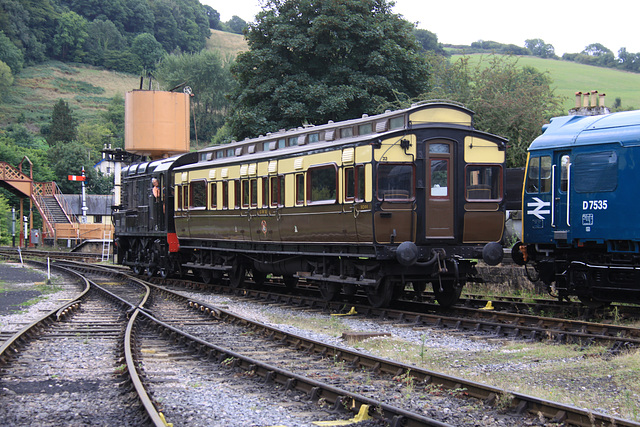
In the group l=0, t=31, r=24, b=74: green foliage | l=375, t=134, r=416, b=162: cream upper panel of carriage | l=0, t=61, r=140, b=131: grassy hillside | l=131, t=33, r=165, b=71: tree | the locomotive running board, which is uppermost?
→ l=131, t=33, r=165, b=71: tree

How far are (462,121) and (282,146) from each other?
16.7ft

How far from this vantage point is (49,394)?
7.60m

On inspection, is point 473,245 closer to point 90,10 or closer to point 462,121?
point 462,121

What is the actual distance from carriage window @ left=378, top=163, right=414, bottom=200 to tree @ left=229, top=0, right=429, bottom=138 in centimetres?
1545

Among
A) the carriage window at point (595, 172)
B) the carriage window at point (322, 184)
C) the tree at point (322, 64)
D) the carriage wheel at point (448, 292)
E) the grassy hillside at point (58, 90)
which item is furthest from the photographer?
the grassy hillside at point (58, 90)

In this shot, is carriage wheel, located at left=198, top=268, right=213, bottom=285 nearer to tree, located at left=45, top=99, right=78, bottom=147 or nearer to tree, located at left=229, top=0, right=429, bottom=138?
tree, located at left=229, top=0, right=429, bottom=138

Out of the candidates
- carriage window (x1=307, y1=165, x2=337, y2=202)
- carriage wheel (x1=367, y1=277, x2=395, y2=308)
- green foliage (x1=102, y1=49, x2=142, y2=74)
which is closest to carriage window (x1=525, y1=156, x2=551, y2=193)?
carriage wheel (x1=367, y1=277, x2=395, y2=308)

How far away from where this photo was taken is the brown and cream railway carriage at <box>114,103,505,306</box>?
13.0m

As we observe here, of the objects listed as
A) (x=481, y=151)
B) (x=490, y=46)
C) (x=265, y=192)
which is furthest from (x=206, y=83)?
(x=481, y=151)

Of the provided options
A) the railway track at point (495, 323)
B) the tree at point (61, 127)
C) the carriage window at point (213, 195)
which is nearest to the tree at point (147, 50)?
the tree at point (61, 127)

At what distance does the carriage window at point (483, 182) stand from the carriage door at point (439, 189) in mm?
443

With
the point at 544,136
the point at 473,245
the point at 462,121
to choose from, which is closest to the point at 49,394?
the point at 473,245

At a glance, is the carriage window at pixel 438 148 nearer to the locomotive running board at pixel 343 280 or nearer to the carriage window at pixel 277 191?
the locomotive running board at pixel 343 280

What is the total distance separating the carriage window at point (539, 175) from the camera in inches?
534
